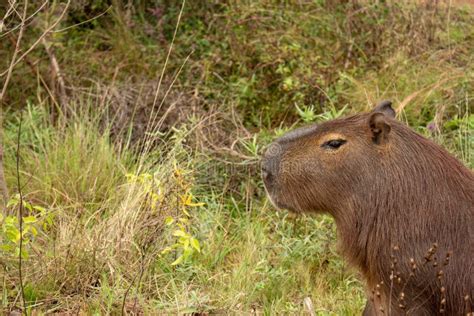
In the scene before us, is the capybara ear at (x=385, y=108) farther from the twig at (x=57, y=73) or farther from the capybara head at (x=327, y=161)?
the twig at (x=57, y=73)

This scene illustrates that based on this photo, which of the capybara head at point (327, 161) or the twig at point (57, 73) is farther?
the twig at point (57, 73)

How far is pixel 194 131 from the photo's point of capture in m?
6.88

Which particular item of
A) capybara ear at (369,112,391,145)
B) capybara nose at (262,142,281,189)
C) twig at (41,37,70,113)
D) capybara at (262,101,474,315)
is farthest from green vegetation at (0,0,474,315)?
capybara ear at (369,112,391,145)

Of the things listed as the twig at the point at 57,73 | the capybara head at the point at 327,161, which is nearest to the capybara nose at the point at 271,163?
the capybara head at the point at 327,161

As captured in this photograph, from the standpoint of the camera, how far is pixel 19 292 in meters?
5.20

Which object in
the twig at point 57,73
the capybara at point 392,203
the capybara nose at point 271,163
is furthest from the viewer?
the twig at point 57,73

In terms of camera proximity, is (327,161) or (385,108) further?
(385,108)

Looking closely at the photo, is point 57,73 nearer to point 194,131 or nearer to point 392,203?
point 194,131

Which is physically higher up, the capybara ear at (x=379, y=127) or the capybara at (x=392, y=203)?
the capybara ear at (x=379, y=127)

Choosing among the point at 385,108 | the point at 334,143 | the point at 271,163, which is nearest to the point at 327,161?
the point at 334,143

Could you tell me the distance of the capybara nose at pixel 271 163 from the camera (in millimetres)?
4672

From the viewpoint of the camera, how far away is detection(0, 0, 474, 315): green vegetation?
17.7 ft

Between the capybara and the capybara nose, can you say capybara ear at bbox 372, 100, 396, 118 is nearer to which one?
the capybara

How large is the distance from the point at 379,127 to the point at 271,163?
55 centimetres
